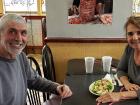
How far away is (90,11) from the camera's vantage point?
8.36 ft

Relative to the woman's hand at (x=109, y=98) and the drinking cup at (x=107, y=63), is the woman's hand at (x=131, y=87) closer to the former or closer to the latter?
the woman's hand at (x=109, y=98)

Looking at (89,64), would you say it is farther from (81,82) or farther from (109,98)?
(109,98)

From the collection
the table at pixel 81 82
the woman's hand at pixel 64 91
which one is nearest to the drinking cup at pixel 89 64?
the table at pixel 81 82

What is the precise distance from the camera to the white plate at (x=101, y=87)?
1.65 meters

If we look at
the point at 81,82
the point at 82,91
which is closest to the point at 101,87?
the point at 82,91

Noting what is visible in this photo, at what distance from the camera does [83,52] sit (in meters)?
2.68

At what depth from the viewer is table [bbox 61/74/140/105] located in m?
1.56

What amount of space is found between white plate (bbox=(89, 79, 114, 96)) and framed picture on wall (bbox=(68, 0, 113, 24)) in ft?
3.15

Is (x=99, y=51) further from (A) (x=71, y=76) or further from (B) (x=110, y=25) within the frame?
(A) (x=71, y=76)

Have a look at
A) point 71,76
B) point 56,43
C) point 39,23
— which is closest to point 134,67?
point 71,76

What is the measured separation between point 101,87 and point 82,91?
131 mm

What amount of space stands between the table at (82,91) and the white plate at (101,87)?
0.03 meters

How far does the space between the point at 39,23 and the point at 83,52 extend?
2.62m

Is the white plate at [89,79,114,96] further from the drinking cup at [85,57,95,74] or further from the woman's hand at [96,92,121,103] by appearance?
the drinking cup at [85,57,95,74]
